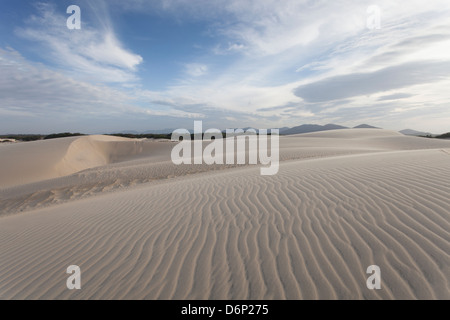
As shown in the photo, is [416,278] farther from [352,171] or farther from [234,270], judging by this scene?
[352,171]

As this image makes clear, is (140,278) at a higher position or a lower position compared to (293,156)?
lower

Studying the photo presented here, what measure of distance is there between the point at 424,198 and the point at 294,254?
2.75m

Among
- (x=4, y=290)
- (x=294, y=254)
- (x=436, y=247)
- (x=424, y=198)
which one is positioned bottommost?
(x=4, y=290)

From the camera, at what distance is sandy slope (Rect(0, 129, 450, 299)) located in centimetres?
245

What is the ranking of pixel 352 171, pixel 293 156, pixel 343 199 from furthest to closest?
pixel 293 156 < pixel 352 171 < pixel 343 199

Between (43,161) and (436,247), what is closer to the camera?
(436,247)

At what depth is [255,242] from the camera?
322 centimetres

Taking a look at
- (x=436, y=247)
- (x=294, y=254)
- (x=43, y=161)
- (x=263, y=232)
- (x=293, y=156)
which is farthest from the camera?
(x=43, y=161)

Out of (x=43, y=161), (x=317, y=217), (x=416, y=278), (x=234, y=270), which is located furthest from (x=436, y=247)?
(x=43, y=161)

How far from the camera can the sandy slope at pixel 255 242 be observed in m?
2.45

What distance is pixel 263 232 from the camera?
346 centimetres

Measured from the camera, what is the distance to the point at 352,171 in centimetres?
625
